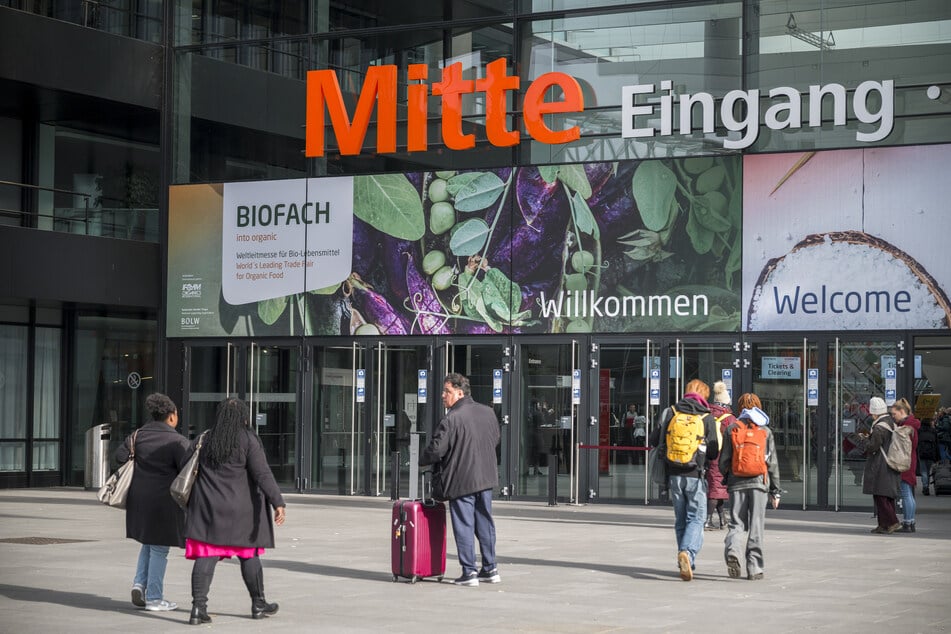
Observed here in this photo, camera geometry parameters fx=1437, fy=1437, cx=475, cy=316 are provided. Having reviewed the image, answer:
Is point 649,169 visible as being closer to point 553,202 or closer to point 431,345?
point 553,202

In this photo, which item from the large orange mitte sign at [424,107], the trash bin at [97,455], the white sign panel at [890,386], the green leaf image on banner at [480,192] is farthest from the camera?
the trash bin at [97,455]

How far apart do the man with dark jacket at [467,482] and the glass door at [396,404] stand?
11.7m

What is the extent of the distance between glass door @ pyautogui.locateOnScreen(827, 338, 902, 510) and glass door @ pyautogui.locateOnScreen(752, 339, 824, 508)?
259 mm

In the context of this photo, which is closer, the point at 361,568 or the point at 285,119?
the point at 361,568

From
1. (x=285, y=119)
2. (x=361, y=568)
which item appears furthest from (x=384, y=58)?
(x=361, y=568)

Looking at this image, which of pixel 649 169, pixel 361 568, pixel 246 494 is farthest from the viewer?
pixel 649 169

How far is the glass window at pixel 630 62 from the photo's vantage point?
22.8 m

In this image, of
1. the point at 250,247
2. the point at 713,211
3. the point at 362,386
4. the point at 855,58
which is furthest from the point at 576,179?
the point at 250,247

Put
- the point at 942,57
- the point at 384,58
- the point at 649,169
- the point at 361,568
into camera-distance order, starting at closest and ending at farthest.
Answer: the point at 361,568 → the point at 942,57 → the point at 649,169 → the point at 384,58

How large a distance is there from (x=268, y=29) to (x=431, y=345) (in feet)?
22.4

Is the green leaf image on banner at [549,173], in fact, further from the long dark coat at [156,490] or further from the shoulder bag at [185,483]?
the shoulder bag at [185,483]

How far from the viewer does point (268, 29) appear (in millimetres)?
26344

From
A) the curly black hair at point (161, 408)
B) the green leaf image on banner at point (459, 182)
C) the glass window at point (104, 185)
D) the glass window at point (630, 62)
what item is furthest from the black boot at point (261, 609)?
the glass window at point (104, 185)

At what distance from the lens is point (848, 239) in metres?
21.7
